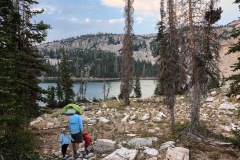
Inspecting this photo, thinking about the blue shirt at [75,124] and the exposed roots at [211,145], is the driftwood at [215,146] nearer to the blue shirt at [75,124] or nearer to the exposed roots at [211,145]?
the exposed roots at [211,145]

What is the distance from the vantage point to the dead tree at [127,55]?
28578 millimetres

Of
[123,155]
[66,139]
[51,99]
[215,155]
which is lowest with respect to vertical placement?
[51,99]

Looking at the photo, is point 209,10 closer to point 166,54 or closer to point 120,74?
point 166,54

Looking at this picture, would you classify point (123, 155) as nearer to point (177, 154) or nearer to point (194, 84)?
point (177, 154)

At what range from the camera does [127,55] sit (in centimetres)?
2902

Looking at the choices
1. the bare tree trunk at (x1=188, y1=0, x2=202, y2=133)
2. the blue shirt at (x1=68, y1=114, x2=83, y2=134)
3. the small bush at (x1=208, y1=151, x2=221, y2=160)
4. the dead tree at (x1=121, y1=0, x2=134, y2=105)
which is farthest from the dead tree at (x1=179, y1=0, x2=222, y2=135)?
the dead tree at (x1=121, y1=0, x2=134, y2=105)

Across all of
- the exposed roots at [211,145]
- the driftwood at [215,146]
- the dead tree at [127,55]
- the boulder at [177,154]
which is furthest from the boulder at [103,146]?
the dead tree at [127,55]

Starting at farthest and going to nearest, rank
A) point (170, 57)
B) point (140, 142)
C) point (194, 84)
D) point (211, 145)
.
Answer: point (170, 57)
point (194, 84)
point (140, 142)
point (211, 145)

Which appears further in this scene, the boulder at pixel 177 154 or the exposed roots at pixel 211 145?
the exposed roots at pixel 211 145

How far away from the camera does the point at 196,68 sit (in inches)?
537

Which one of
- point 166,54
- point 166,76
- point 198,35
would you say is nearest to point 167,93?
point 166,76

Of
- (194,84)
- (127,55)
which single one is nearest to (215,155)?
(194,84)

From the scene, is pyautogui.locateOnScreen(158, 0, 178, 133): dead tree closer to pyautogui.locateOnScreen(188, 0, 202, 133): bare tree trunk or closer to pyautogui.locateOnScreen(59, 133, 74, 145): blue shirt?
pyautogui.locateOnScreen(188, 0, 202, 133): bare tree trunk

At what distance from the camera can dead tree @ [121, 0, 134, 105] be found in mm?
28578
